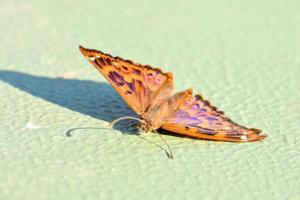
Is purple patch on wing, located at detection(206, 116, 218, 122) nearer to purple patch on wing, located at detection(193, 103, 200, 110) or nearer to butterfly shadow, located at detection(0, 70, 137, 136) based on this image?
purple patch on wing, located at detection(193, 103, 200, 110)

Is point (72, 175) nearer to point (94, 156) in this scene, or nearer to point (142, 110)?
point (94, 156)

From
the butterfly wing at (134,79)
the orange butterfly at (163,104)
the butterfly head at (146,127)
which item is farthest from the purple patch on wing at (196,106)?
the butterfly head at (146,127)

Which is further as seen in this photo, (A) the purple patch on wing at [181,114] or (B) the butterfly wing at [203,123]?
(A) the purple patch on wing at [181,114]

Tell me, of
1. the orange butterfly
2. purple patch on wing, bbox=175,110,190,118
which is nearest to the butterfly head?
the orange butterfly

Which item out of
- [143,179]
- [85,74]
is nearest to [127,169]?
[143,179]

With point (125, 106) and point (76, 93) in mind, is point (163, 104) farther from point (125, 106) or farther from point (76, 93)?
point (76, 93)

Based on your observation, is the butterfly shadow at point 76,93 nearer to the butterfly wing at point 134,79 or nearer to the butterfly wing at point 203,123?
the butterfly wing at point 134,79

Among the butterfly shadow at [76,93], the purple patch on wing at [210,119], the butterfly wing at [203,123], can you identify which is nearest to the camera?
the butterfly wing at [203,123]
